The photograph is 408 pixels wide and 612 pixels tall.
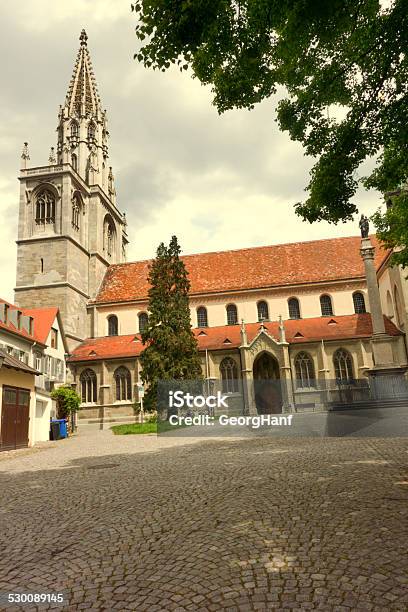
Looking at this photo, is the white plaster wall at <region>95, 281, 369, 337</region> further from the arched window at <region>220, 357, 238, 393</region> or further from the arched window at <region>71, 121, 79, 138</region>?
the arched window at <region>71, 121, 79, 138</region>

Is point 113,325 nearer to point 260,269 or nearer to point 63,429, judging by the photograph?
point 260,269

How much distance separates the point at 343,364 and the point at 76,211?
30.3 meters

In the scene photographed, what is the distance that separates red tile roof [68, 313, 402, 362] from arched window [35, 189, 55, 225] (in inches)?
519

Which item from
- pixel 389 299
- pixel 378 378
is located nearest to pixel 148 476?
pixel 378 378

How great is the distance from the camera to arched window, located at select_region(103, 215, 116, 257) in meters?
49.3

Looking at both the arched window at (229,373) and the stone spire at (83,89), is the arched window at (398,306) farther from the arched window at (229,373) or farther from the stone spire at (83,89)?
the stone spire at (83,89)

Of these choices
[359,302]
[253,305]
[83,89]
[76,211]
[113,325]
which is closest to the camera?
[359,302]

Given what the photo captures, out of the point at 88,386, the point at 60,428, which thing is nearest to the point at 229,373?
the point at 88,386

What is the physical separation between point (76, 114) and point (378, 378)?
4506 cm

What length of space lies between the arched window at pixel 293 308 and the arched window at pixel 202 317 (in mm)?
7916

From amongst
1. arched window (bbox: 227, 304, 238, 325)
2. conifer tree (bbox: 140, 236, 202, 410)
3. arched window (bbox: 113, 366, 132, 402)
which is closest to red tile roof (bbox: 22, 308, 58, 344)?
conifer tree (bbox: 140, 236, 202, 410)

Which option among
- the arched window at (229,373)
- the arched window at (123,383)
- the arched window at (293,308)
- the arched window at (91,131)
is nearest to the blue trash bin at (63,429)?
the arched window at (123,383)

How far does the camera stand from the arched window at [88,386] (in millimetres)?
38094

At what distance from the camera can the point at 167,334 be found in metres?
32.1
